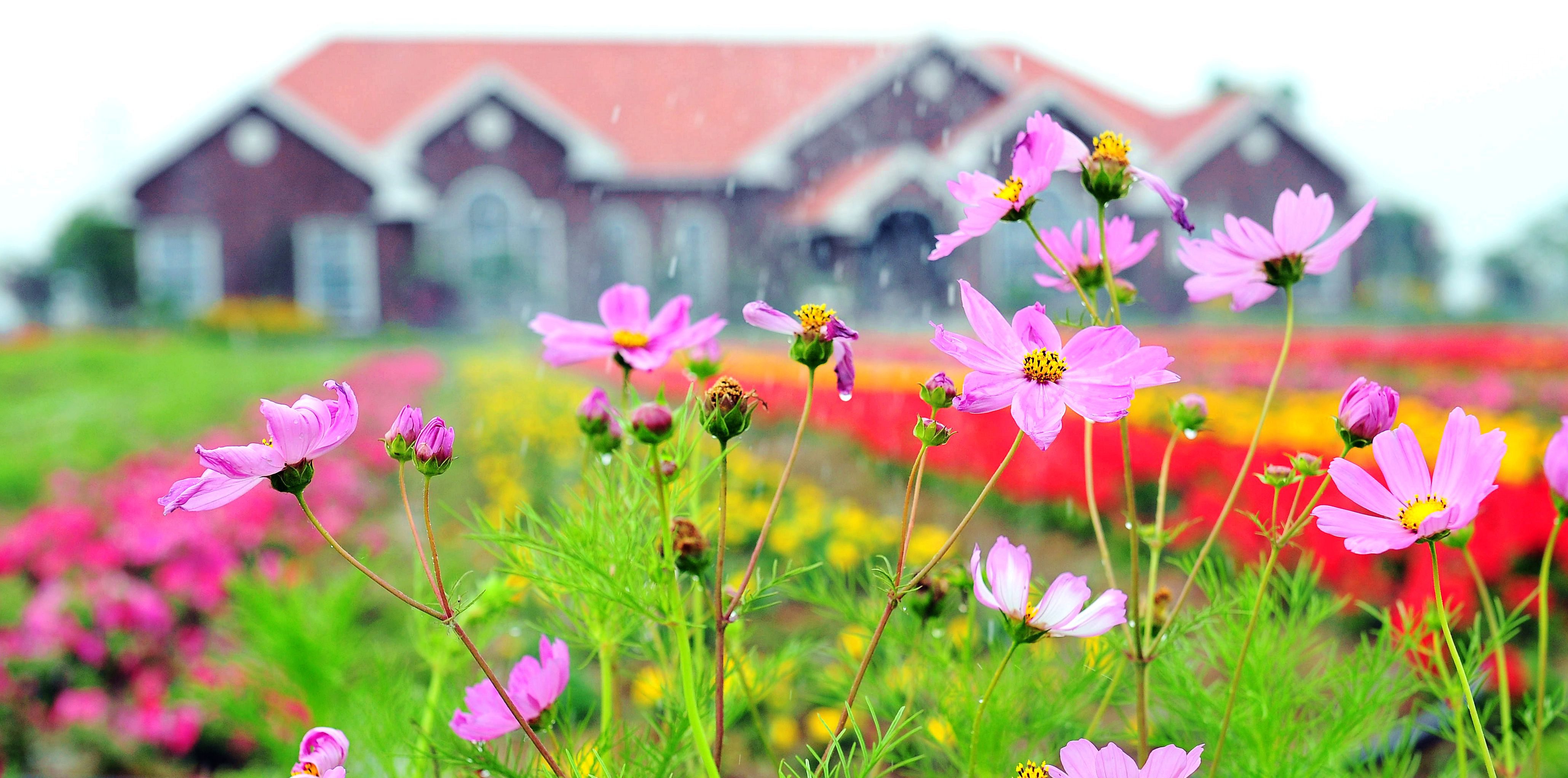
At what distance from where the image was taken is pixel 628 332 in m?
0.43

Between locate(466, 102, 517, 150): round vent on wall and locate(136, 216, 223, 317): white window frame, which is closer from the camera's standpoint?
locate(136, 216, 223, 317): white window frame

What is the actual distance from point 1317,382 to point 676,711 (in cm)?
421

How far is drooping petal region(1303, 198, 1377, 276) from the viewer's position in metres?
0.37

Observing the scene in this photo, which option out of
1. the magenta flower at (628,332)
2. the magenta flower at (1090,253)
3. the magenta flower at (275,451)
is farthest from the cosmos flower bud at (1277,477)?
the magenta flower at (275,451)

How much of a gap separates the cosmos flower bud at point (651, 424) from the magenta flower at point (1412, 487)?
8.5 inches

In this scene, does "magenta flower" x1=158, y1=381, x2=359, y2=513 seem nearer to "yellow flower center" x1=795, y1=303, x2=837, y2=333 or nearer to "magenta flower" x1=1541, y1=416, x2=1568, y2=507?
"yellow flower center" x1=795, y1=303, x2=837, y2=333

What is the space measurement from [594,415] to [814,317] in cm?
10

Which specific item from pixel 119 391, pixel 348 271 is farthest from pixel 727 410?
pixel 348 271

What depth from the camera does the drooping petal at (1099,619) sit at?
354 millimetres

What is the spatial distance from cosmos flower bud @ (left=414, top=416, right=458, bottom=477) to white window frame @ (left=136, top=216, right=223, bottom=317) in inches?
476

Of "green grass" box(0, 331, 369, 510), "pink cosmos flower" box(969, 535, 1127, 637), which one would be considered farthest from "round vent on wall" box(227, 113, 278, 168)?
"pink cosmos flower" box(969, 535, 1127, 637)

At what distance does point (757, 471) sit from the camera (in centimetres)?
227

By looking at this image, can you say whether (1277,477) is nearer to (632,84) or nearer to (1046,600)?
(1046,600)

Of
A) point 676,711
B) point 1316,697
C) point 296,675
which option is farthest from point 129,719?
point 1316,697
